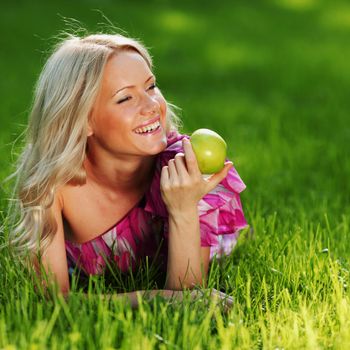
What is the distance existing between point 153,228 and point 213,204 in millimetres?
357

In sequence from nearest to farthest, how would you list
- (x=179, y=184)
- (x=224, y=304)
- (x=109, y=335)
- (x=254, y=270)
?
(x=109, y=335) → (x=224, y=304) → (x=179, y=184) → (x=254, y=270)

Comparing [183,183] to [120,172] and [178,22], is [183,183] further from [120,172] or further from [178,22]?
[178,22]

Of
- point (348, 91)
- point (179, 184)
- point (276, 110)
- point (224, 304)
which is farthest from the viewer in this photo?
point (348, 91)

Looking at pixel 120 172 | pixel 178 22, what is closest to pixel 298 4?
pixel 178 22

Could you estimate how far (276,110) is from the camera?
7.29 metres

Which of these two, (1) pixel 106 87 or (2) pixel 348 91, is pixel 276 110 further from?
(1) pixel 106 87

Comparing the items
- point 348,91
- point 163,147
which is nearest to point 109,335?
point 163,147

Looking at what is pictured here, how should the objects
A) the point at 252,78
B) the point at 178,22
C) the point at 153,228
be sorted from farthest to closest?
the point at 178,22
the point at 252,78
the point at 153,228

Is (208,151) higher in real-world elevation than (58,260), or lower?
higher

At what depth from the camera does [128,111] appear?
3.21 m

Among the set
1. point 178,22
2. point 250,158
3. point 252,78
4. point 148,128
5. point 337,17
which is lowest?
point 250,158

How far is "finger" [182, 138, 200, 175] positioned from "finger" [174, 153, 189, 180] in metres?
0.02

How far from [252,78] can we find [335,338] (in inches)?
260

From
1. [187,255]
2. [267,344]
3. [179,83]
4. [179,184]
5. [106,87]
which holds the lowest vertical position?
[267,344]
